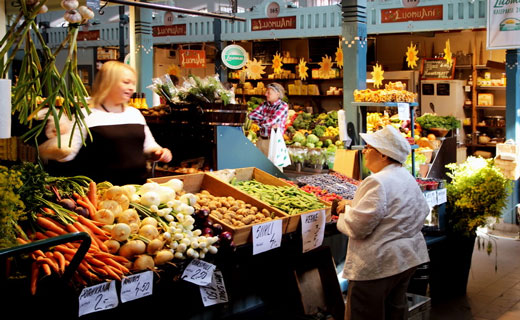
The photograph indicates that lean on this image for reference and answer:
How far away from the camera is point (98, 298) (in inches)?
108

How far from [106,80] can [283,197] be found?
1458mm

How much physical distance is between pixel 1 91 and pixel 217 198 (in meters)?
2.00

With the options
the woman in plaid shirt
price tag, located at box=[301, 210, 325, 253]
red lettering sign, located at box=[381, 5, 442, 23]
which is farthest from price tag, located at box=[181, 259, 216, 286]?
red lettering sign, located at box=[381, 5, 442, 23]

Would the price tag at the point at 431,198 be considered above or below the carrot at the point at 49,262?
below

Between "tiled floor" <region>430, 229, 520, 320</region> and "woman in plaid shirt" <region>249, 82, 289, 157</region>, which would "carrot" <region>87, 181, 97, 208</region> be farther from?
"woman in plaid shirt" <region>249, 82, 289, 157</region>

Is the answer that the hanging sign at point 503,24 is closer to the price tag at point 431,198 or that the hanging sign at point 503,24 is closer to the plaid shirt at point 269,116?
the plaid shirt at point 269,116

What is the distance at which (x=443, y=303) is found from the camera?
5.74 m

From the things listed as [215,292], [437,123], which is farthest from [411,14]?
[215,292]

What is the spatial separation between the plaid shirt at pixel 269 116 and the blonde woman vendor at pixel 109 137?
4613mm

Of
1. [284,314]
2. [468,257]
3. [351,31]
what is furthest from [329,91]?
[284,314]

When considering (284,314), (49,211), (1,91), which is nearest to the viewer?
(1,91)

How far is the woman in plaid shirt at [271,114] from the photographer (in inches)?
350

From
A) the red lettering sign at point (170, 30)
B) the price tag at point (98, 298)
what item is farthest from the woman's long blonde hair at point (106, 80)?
the red lettering sign at point (170, 30)

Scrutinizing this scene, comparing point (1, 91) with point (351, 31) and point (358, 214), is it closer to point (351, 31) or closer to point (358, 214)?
point (358, 214)
